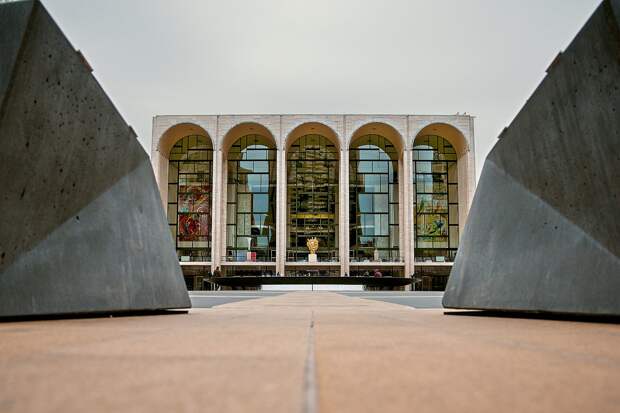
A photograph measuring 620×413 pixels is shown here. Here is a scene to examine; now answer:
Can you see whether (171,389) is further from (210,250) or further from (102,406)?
(210,250)

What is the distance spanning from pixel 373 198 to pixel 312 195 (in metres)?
5.73

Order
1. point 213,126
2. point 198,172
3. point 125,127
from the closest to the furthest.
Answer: point 125,127 → point 213,126 → point 198,172

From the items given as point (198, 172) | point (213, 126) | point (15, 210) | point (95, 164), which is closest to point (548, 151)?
point (95, 164)

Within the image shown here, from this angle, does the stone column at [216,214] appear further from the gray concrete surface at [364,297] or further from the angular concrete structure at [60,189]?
the angular concrete structure at [60,189]

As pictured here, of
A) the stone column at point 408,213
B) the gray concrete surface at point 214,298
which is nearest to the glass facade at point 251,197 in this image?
the stone column at point 408,213

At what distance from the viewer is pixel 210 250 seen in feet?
136

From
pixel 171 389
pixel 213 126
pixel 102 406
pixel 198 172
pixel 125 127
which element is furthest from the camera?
pixel 198 172

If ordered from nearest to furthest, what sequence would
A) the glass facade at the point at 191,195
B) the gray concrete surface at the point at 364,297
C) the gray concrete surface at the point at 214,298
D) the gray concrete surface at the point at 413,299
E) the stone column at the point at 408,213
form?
the gray concrete surface at the point at 214,298, the gray concrete surface at the point at 364,297, the gray concrete surface at the point at 413,299, the stone column at the point at 408,213, the glass facade at the point at 191,195

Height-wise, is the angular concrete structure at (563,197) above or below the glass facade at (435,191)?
below

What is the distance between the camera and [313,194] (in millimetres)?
45344

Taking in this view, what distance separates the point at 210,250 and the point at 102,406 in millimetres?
41667

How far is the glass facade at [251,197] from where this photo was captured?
43.0m

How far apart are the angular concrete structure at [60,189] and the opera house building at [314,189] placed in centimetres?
3464

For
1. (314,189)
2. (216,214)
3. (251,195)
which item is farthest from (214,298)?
(314,189)
